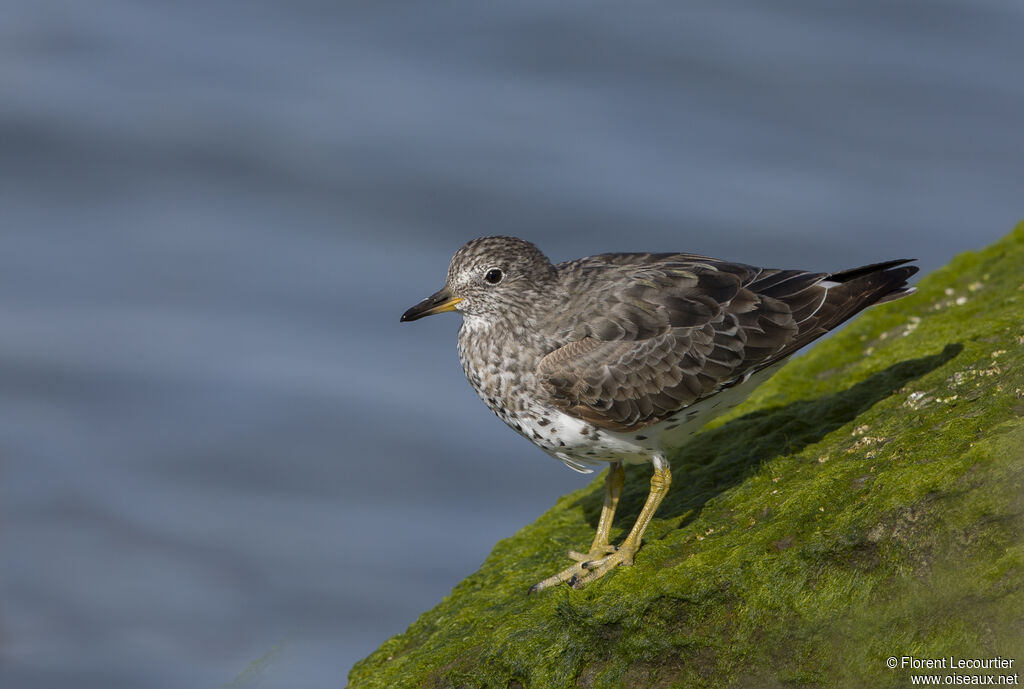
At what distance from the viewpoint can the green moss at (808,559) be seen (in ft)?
18.4

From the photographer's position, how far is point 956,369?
795 cm

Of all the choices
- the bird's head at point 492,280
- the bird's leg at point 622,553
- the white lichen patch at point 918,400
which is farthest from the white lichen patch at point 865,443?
the bird's head at point 492,280

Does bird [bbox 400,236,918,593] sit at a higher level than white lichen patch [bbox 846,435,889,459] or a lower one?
higher

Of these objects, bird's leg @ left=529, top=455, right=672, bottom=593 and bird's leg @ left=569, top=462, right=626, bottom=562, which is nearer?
bird's leg @ left=529, top=455, right=672, bottom=593

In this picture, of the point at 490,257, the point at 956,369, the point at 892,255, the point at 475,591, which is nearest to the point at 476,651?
the point at 475,591

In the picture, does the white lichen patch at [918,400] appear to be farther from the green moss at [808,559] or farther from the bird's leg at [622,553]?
the bird's leg at [622,553]

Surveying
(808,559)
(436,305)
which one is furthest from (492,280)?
(808,559)

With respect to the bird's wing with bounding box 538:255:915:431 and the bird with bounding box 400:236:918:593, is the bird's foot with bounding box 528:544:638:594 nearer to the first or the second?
the bird with bounding box 400:236:918:593

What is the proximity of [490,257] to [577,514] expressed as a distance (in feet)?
7.76

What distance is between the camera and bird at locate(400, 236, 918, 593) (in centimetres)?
807

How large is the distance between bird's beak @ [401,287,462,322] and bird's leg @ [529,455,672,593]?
2.06 m

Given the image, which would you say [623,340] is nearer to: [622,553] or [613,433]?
[613,433]

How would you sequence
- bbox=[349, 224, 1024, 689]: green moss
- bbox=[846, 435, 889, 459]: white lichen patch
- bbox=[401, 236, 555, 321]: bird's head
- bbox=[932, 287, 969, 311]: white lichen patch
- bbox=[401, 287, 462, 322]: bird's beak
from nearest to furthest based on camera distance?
bbox=[349, 224, 1024, 689]: green moss → bbox=[846, 435, 889, 459]: white lichen patch → bbox=[401, 236, 555, 321]: bird's head → bbox=[401, 287, 462, 322]: bird's beak → bbox=[932, 287, 969, 311]: white lichen patch

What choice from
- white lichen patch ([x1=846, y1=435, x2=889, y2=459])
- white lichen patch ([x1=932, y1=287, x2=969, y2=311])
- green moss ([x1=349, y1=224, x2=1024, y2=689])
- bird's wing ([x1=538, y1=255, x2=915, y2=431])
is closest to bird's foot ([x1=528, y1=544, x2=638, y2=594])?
green moss ([x1=349, y1=224, x2=1024, y2=689])
